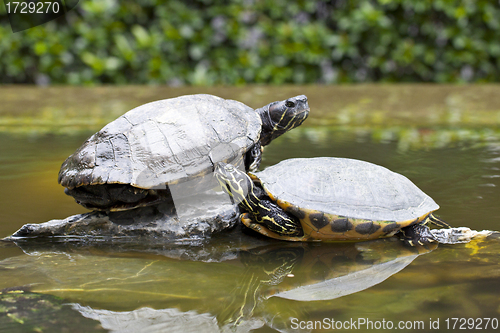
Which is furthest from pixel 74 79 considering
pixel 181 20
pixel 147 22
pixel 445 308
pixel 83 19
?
pixel 445 308

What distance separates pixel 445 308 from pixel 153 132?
141 centimetres

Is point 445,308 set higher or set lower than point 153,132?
lower

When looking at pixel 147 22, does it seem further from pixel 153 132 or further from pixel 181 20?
pixel 153 132

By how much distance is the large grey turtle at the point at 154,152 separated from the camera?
77.1 inches

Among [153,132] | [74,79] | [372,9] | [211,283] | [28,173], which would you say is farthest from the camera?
[74,79]

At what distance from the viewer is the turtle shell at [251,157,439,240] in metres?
1.82

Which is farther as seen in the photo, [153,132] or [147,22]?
[147,22]

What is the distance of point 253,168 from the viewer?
2.42 m

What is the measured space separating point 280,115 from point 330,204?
971 millimetres

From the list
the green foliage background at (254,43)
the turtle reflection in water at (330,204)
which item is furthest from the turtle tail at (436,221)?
the green foliage background at (254,43)

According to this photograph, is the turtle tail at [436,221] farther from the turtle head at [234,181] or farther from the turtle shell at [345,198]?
the turtle head at [234,181]

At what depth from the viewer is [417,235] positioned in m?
1.86

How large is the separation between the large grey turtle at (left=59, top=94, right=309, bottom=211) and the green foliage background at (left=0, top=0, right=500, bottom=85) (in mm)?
4381

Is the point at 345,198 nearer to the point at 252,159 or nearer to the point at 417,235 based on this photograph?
the point at 417,235
